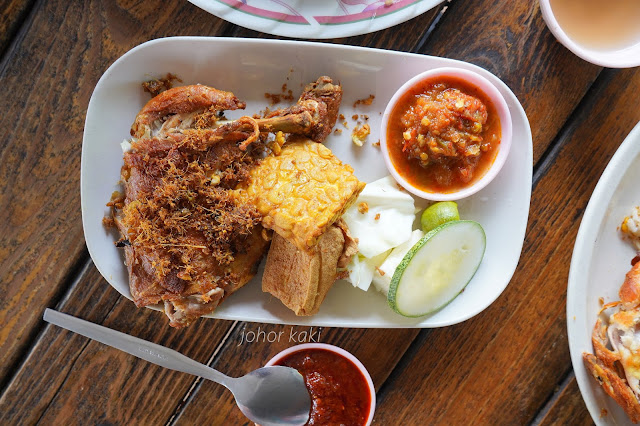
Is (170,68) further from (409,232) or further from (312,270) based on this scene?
(409,232)

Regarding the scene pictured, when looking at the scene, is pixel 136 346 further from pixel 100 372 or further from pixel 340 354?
pixel 340 354

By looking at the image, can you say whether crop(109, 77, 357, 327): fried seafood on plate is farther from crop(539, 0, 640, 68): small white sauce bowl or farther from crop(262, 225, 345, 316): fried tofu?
crop(539, 0, 640, 68): small white sauce bowl

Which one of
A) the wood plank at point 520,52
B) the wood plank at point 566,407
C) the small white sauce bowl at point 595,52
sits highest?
the small white sauce bowl at point 595,52

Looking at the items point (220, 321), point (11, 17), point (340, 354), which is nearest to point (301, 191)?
point (340, 354)

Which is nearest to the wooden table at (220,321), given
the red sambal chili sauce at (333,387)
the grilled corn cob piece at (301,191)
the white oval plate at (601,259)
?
the white oval plate at (601,259)

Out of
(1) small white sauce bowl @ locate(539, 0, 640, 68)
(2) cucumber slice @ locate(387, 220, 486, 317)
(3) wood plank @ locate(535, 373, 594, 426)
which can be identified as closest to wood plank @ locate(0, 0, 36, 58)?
(2) cucumber slice @ locate(387, 220, 486, 317)

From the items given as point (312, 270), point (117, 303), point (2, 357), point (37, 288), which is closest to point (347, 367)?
point (312, 270)

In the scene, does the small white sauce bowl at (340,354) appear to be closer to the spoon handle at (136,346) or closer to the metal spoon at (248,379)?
the metal spoon at (248,379)
